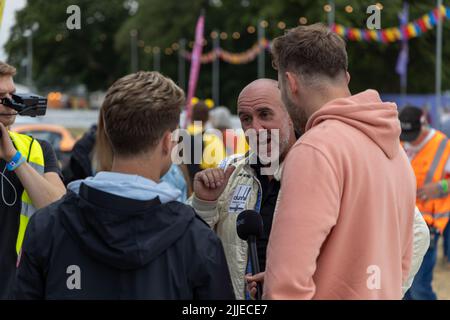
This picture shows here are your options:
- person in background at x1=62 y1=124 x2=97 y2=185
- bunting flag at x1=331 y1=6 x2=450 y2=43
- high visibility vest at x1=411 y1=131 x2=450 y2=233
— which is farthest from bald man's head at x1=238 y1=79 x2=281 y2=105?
bunting flag at x1=331 y1=6 x2=450 y2=43

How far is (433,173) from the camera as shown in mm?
6711

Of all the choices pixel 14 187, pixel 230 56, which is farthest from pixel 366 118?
pixel 230 56

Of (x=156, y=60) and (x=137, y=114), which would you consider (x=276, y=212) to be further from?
(x=156, y=60)

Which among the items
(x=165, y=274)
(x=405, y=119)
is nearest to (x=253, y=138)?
(x=165, y=274)

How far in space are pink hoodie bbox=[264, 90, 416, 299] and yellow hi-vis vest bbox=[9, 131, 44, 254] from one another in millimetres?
1484

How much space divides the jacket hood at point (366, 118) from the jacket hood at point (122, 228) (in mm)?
563

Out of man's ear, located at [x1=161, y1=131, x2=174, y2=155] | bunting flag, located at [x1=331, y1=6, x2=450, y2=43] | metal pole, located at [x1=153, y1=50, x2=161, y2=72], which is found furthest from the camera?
metal pole, located at [x1=153, y1=50, x2=161, y2=72]

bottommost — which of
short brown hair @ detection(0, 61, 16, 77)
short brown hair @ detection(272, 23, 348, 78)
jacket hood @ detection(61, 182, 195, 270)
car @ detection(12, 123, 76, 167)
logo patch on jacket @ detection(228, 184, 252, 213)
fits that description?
car @ detection(12, 123, 76, 167)

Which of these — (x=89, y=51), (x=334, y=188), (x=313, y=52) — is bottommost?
(x=89, y=51)

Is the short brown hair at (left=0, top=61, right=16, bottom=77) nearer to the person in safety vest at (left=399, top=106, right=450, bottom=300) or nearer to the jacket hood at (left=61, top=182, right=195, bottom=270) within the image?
the jacket hood at (left=61, top=182, right=195, bottom=270)

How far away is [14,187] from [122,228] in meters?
1.37

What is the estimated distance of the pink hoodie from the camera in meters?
2.21

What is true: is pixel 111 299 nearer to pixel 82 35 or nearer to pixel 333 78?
pixel 333 78

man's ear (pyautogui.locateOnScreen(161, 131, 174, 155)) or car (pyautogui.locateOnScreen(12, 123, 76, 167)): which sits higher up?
man's ear (pyautogui.locateOnScreen(161, 131, 174, 155))
